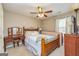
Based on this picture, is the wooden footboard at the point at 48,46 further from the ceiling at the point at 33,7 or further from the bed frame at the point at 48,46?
the ceiling at the point at 33,7

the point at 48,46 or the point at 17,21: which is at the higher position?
the point at 17,21

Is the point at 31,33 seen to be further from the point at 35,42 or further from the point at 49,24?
the point at 49,24

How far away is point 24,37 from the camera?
1595mm

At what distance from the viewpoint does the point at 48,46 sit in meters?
1.67

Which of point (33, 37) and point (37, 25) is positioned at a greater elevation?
point (37, 25)

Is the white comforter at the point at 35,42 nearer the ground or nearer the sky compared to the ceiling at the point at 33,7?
nearer the ground

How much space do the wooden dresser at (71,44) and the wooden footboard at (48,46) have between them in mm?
130

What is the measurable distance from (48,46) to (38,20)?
1.49 feet

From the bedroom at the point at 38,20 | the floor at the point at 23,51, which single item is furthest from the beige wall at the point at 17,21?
the floor at the point at 23,51

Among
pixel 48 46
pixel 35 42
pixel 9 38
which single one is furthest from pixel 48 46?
pixel 9 38

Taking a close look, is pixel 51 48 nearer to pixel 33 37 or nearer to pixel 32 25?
pixel 33 37

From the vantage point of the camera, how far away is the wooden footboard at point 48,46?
1.56 metres

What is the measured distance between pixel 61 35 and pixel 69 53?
30 cm

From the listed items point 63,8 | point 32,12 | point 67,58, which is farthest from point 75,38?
point 32,12
